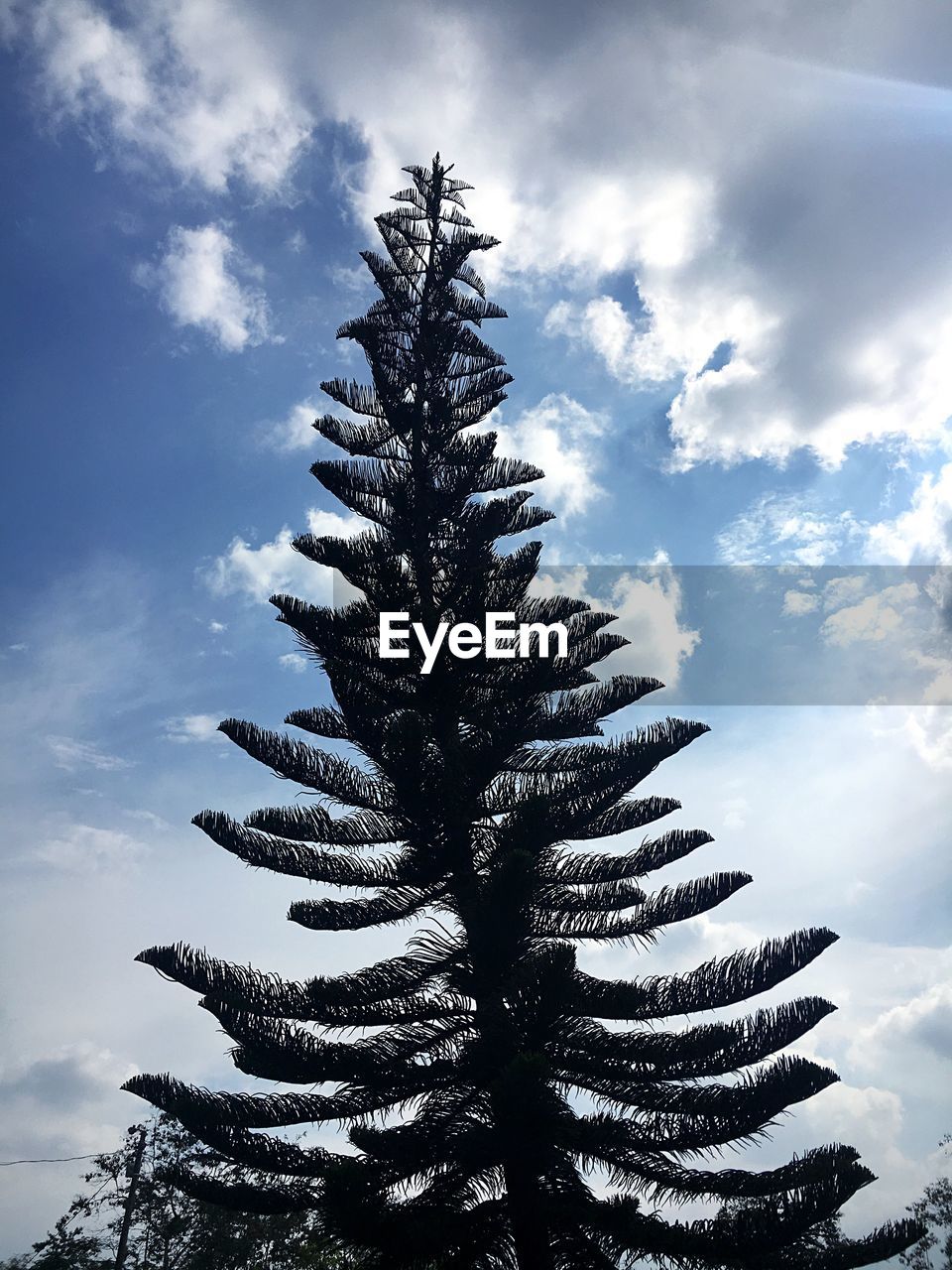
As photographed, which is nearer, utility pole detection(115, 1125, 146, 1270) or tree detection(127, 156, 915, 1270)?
tree detection(127, 156, 915, 1270)

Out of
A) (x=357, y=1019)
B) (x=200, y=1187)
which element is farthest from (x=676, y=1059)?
(x=200, y=1187)

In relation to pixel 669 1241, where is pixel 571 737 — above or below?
above

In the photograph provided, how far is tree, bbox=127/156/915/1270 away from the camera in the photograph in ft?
→ 17.2

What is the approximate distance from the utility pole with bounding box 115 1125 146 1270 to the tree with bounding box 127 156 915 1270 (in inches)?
459

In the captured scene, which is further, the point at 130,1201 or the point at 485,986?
the point at 130,1201

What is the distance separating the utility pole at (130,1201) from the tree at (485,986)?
38.2 ft

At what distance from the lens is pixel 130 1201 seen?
15.2 metres

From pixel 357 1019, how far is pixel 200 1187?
4.68 ft

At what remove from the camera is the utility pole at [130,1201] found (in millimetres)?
14578

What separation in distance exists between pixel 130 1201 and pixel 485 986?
1342cm

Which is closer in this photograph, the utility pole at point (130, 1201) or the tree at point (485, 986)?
the tree at point (485, 986)

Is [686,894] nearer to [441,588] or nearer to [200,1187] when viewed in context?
[441,588]

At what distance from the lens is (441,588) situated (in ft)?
25.5

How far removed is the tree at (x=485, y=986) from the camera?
5.25 metres
